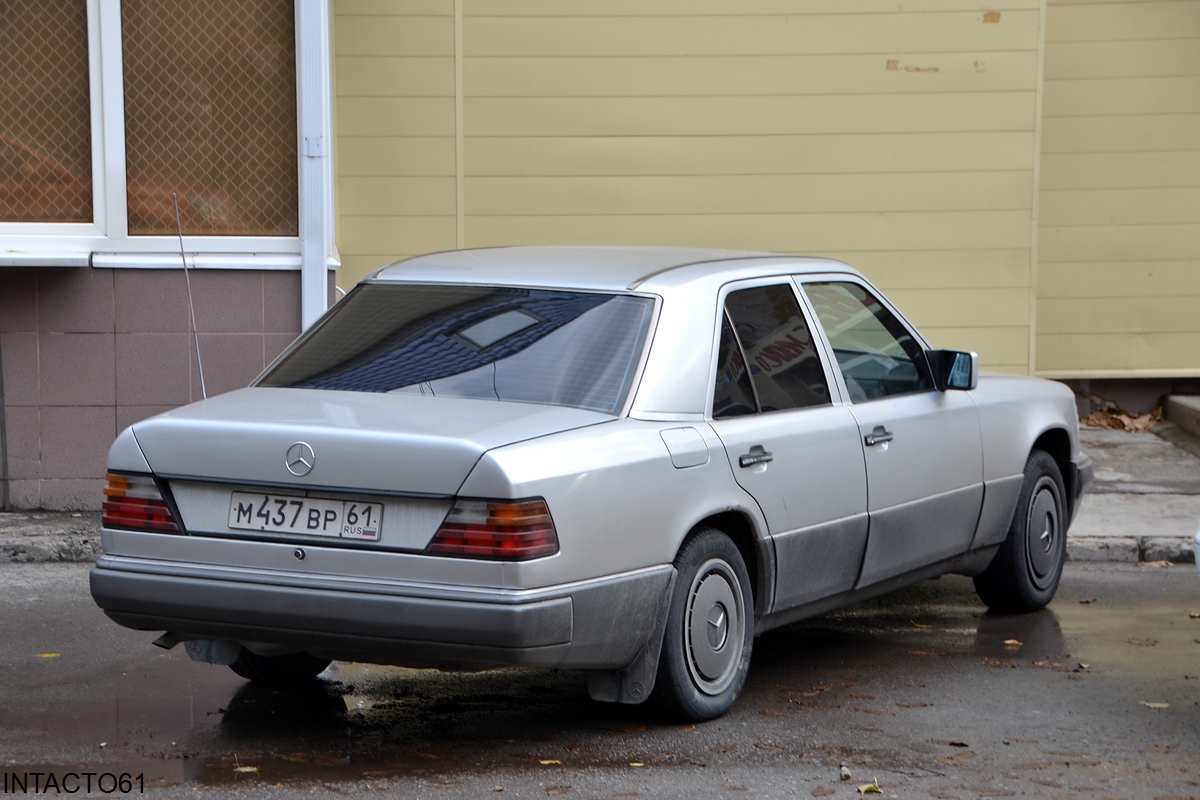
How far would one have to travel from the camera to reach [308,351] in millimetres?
5203

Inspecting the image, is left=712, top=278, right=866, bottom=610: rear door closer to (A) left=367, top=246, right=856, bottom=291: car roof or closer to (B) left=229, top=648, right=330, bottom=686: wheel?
(A) left=367, top=246, right=856, bottom=291: car roof

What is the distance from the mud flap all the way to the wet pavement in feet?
0.56

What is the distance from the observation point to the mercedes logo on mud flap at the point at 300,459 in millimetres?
4332

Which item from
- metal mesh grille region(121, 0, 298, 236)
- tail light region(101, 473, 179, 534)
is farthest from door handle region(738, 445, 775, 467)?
metal mesh grille region(121, 0, 298, 236)

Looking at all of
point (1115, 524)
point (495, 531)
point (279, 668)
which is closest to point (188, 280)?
point (279, 668)

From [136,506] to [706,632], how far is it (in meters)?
1.83

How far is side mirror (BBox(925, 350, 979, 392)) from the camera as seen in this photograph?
6.14 m

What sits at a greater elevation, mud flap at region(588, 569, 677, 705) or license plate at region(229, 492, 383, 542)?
license plate at region(229, 492, 383, 542)

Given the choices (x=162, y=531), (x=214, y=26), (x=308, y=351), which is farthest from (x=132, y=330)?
(x=162, y=531)

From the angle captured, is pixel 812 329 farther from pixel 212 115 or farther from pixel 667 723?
pixel 212 115

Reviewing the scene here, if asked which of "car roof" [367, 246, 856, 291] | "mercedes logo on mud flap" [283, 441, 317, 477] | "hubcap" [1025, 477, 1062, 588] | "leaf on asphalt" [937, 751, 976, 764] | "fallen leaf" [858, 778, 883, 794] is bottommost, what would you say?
"leaf on asphalt" [937, 751, 976, 764]

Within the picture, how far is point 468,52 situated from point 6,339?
370 centimetres

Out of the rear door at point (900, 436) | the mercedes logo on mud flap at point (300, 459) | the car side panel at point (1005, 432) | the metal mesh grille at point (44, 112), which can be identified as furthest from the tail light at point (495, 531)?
the metal mesh grille at point (44, 112)

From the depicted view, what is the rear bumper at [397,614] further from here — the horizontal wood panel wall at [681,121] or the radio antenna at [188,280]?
the horizontal wood panel wall at [681,121]
